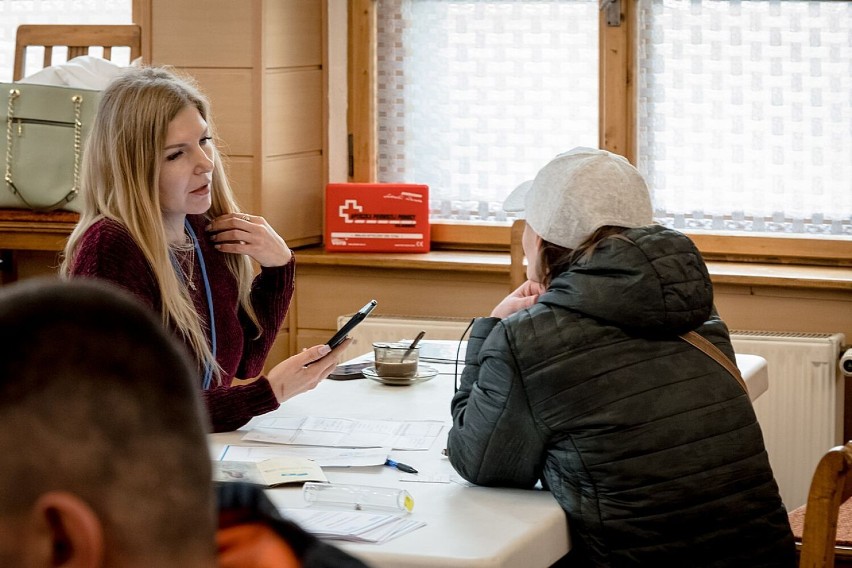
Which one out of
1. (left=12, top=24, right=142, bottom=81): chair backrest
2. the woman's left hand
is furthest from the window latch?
the woman's left hand

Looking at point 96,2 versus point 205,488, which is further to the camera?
point 96,2

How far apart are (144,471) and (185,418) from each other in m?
0.04

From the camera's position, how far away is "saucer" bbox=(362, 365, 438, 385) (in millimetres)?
2602

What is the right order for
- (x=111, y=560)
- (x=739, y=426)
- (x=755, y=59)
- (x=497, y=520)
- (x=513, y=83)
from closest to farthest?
(x=111, y=560), (x=497, y=520), (x=739, y=426), (x=755, y=59), (x=513, y=83)

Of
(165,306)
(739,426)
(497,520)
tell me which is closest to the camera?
(497,520)

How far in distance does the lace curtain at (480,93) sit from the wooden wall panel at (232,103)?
1.65ft

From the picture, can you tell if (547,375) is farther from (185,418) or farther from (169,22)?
(169,22)

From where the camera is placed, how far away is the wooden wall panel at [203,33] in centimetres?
385

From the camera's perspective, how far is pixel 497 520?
1745 mm

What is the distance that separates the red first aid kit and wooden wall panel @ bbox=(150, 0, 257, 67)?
55 cm

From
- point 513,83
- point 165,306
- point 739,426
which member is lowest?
point 739,426

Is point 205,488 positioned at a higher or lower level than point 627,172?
lower

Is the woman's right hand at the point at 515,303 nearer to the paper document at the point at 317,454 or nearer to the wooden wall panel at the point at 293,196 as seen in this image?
the paper document at the point at 317,454

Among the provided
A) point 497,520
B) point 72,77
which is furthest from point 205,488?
point 72,77
